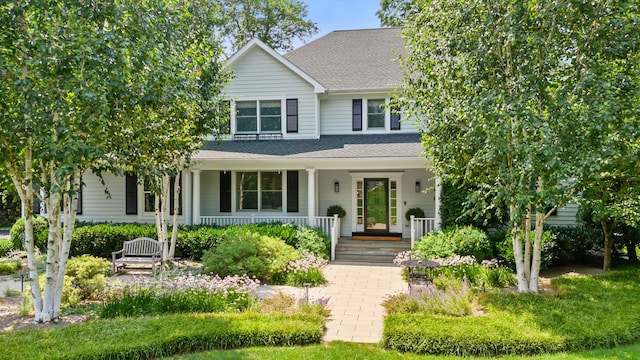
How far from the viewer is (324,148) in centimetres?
1307

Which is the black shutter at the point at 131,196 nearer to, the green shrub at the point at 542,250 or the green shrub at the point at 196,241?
the green shrub at the point at 196,241

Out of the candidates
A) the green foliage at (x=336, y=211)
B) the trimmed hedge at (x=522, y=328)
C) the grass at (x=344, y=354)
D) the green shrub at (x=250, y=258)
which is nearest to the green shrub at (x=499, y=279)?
the trimmed hedge at (x=522, y=328)

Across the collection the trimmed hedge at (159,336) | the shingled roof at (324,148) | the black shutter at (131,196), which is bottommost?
the trimmed hedge at (159,336)

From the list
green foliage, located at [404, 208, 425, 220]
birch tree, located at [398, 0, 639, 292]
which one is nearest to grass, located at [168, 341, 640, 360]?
birch tree, located at [398, 0, 639, 292]

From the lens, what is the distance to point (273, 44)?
29.0 meters

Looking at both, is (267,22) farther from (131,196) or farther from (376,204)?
(376,204)

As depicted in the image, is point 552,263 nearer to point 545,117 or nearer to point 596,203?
point 596,203

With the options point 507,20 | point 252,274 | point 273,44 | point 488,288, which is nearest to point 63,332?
point 252,274

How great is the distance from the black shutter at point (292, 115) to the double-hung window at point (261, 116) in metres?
0.38

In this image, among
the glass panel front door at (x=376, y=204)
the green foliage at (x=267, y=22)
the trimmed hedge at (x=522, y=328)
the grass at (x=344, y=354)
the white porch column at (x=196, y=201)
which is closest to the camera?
the grass at (x=344, y=354)

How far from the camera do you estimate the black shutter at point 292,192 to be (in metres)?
14.1

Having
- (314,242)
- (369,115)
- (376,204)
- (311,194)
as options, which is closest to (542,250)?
(376,204)

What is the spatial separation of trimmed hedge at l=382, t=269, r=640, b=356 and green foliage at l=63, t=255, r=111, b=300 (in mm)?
5970

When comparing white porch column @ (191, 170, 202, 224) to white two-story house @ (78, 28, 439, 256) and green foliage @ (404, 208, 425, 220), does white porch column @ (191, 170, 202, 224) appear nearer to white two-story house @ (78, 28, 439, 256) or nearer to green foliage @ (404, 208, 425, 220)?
white two-story house @ (78, 28, 439, 256)
